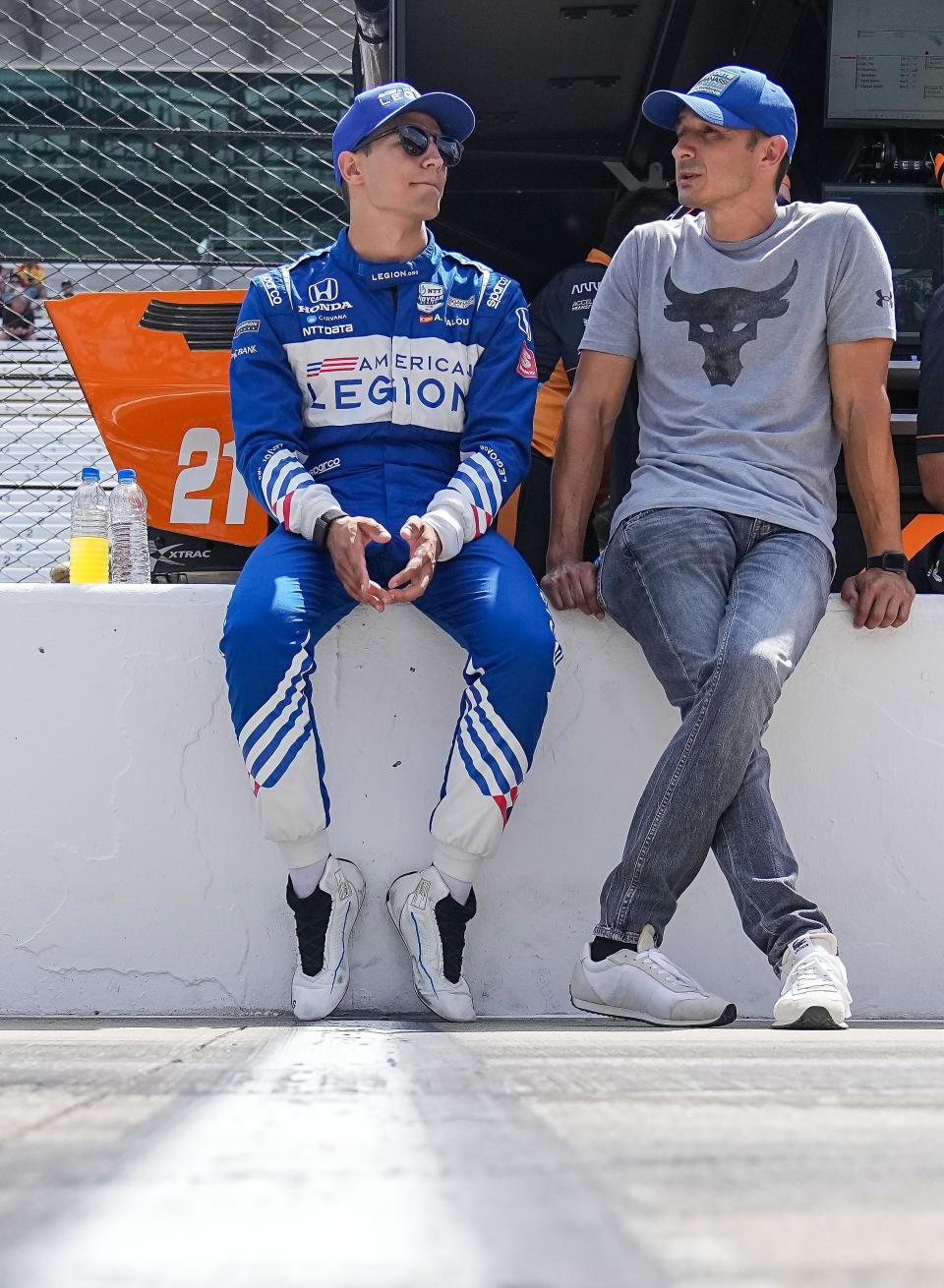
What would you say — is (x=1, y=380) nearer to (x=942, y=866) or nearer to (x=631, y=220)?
(x=631, y=220)

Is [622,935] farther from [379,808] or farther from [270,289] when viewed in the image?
[270,289]

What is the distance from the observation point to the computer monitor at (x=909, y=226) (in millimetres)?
3611

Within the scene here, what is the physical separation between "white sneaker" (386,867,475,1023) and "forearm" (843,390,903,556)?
3.00 feet

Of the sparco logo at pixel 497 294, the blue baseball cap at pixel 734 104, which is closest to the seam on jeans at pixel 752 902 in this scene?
the sparco logo at pixel 497 294

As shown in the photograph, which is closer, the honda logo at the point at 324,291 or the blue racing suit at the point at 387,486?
the blue racing suit at the point at 387,486

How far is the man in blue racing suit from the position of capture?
80.0 inches

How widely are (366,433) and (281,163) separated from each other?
4.81 m

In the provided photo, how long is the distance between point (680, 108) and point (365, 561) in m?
1.00

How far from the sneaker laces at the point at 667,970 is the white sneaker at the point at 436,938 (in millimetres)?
361

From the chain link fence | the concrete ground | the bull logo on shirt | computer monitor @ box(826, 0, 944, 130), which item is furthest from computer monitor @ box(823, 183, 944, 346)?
the chain link fence

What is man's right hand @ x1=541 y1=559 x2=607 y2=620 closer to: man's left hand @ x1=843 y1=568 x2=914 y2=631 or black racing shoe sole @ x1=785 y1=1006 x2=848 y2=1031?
man's left hand @ x1=843 y1=568 x2=914 y2=631

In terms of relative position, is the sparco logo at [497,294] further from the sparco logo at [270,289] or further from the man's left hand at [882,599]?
the man's left hand at [882,599]

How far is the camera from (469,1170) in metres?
0.63

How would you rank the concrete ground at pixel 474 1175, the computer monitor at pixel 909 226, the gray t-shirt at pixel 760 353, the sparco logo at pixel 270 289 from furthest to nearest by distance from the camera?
the computer monitor at pixel 909 226, the sparco logo at pixel 270 289, the gray t-shirt at pixel 760 353, the concrete ground at pixel 474 1175
